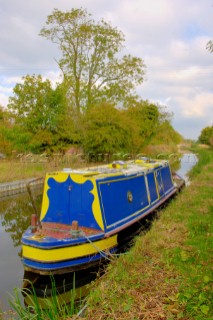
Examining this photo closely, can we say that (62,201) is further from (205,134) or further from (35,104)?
Answer: (205,134)

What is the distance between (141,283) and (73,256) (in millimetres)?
2041

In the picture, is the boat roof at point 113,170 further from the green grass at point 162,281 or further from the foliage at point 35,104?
the foliage at point 35,104

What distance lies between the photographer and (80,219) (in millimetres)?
6738

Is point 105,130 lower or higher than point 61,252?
higher

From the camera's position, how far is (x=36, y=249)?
5.75 metres

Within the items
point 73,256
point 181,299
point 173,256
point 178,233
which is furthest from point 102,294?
point 178,233

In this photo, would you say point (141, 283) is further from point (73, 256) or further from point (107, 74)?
point (107, 74)

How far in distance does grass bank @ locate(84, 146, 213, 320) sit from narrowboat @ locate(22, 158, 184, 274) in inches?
32.6

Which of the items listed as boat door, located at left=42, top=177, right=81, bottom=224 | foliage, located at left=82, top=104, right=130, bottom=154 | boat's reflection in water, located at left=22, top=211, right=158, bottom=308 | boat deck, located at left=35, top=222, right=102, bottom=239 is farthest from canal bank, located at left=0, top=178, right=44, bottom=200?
boat's reflection in water, located at left=22, top=211, right=158, bottom=308

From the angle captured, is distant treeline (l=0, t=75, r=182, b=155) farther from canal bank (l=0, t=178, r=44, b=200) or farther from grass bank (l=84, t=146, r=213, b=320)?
grass bank (l=84, t=146, r=213, b=320)

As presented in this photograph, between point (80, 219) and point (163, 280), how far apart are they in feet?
9.63

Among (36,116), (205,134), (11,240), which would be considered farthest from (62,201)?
(205,134)

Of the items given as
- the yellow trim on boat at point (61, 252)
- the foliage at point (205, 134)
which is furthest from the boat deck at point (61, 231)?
the foliage at point (205, 134)

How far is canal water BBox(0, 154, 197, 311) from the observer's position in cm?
594
